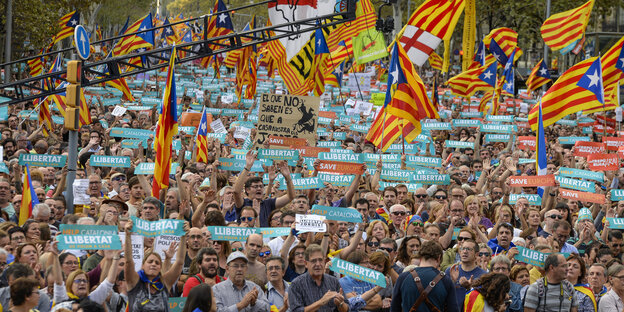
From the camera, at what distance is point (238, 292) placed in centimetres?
861

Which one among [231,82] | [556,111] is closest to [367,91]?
[231,82]

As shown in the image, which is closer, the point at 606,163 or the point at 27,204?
the point at 27,204

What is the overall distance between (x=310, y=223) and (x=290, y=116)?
7188 millimetres

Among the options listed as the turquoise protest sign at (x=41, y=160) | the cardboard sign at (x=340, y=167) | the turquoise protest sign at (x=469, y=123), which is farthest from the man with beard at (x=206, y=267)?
the turquoise protest sign at (x=469, y=123)

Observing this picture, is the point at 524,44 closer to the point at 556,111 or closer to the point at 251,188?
the point at 556,111

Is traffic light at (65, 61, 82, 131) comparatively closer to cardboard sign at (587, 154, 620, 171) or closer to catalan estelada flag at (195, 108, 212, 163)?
catalan estelada flag at (195, 108, 212, 163)

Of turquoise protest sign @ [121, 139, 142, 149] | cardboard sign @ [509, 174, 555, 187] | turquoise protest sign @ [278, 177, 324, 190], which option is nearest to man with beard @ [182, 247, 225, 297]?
turquoise protest sign @ [278, 177, 324, 190]

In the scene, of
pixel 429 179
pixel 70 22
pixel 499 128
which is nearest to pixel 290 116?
pixel 429 179

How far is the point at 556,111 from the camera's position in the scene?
1644 cm

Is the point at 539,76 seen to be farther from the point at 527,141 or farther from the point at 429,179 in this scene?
the point at 429,179

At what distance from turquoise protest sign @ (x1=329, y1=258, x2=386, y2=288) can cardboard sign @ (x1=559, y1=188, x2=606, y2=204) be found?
5448 millimetres

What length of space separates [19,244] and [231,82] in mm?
34366

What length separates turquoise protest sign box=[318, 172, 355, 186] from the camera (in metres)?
13.8

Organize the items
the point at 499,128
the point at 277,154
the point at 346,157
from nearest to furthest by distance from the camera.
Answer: the point at 277,154 → the point at 346,157 → the point at 499,128
